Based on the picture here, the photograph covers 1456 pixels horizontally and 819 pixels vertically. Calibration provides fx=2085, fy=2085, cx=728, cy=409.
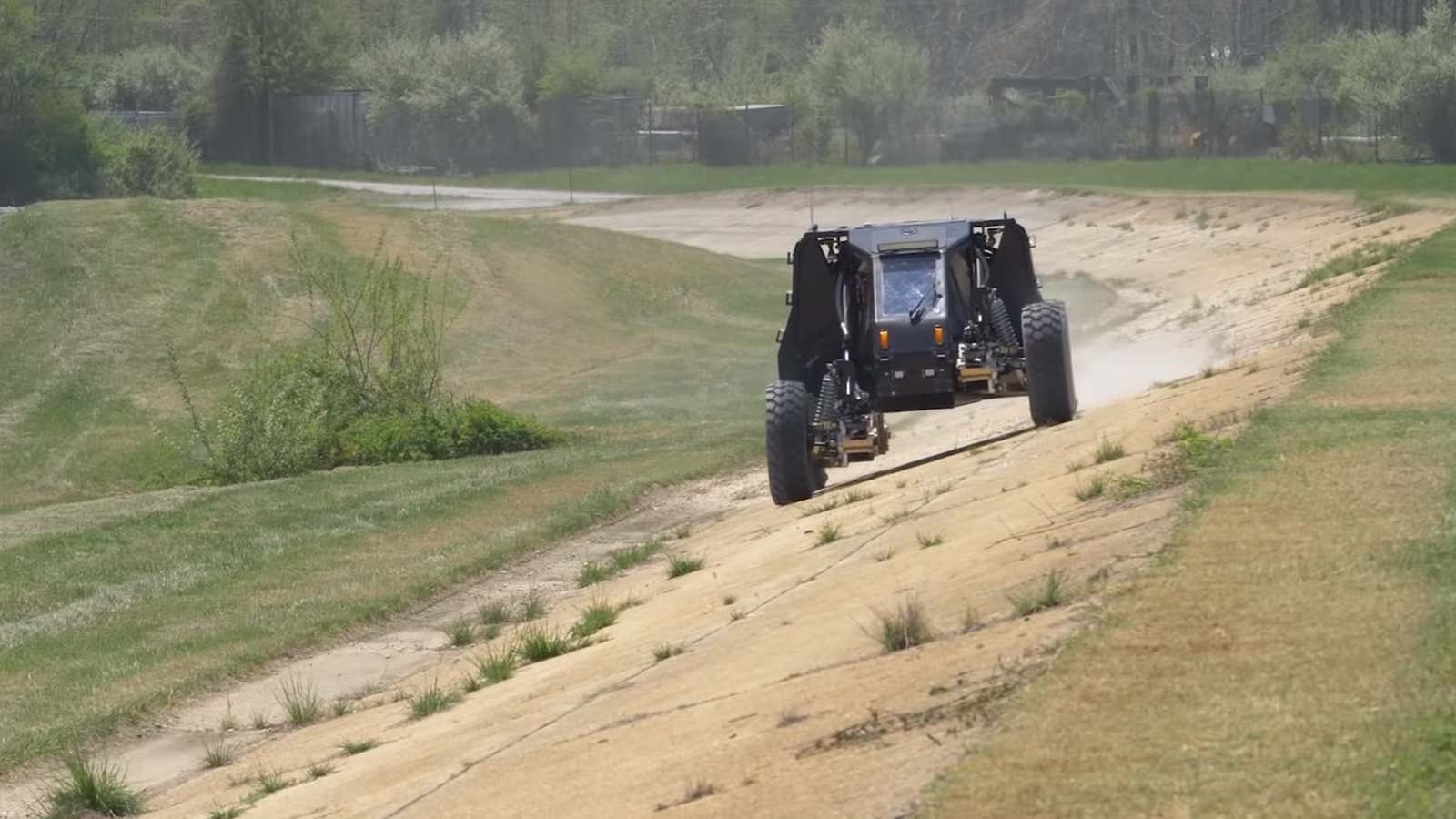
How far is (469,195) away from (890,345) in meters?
73.6

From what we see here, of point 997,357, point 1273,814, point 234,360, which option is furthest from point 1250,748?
point 234,360

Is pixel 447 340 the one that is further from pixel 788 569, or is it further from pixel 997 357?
pixel 788 569

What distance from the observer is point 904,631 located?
32.0 ft

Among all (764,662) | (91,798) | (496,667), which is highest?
(764,662)

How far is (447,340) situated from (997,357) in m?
23.6

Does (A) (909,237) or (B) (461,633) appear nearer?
(B) (461,633)

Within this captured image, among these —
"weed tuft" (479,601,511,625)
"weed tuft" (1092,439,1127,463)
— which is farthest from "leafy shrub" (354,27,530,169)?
"weed tuft" (1092,439,1127,463)

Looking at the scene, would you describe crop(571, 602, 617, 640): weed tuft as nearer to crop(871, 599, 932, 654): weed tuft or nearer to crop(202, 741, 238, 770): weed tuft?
crop(202, 741, 238, 770): weed tuft

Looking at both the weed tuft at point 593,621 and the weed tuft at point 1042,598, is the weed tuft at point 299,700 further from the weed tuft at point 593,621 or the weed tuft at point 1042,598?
the weed tuft at point 1042,598

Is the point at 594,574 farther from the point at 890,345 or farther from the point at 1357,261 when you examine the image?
the point at 1357,261

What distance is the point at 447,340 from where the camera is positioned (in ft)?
138

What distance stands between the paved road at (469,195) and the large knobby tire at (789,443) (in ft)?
208

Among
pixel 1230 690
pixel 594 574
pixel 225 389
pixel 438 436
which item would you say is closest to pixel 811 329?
pixel 594 574

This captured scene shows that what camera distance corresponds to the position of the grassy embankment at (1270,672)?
22.0 feet
